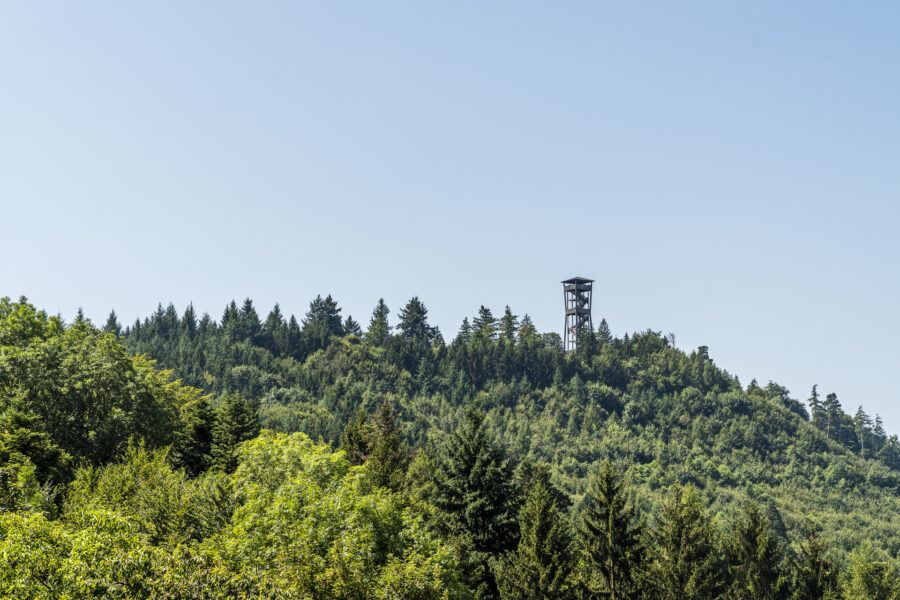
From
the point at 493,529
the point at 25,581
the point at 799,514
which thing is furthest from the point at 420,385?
the point at 25,581

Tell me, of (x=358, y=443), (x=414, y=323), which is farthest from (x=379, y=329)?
(x=358, y=443)

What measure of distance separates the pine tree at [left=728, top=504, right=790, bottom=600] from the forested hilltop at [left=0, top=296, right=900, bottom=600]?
0.56 feet

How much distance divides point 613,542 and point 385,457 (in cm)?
2065

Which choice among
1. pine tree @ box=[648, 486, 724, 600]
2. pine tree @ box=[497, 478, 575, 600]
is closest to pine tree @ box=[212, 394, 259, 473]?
pine tree @ box=[497, 478, 575, 600]

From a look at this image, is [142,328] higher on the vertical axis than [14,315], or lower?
higher

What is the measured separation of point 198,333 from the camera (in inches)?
6850

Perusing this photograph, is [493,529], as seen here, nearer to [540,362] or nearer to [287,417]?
[287,417]

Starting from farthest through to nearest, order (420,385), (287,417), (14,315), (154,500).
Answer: (420,385)
(287,417)
(14,315)
(154,500)

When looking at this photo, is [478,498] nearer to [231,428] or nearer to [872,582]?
[231,428]

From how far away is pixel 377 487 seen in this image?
47969 millimetres

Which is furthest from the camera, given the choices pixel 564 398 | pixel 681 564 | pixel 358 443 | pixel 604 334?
pixel 604 334

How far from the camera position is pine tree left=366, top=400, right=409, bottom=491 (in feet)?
169

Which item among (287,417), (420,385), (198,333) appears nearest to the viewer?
(287,417)

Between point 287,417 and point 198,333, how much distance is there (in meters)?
68.6
